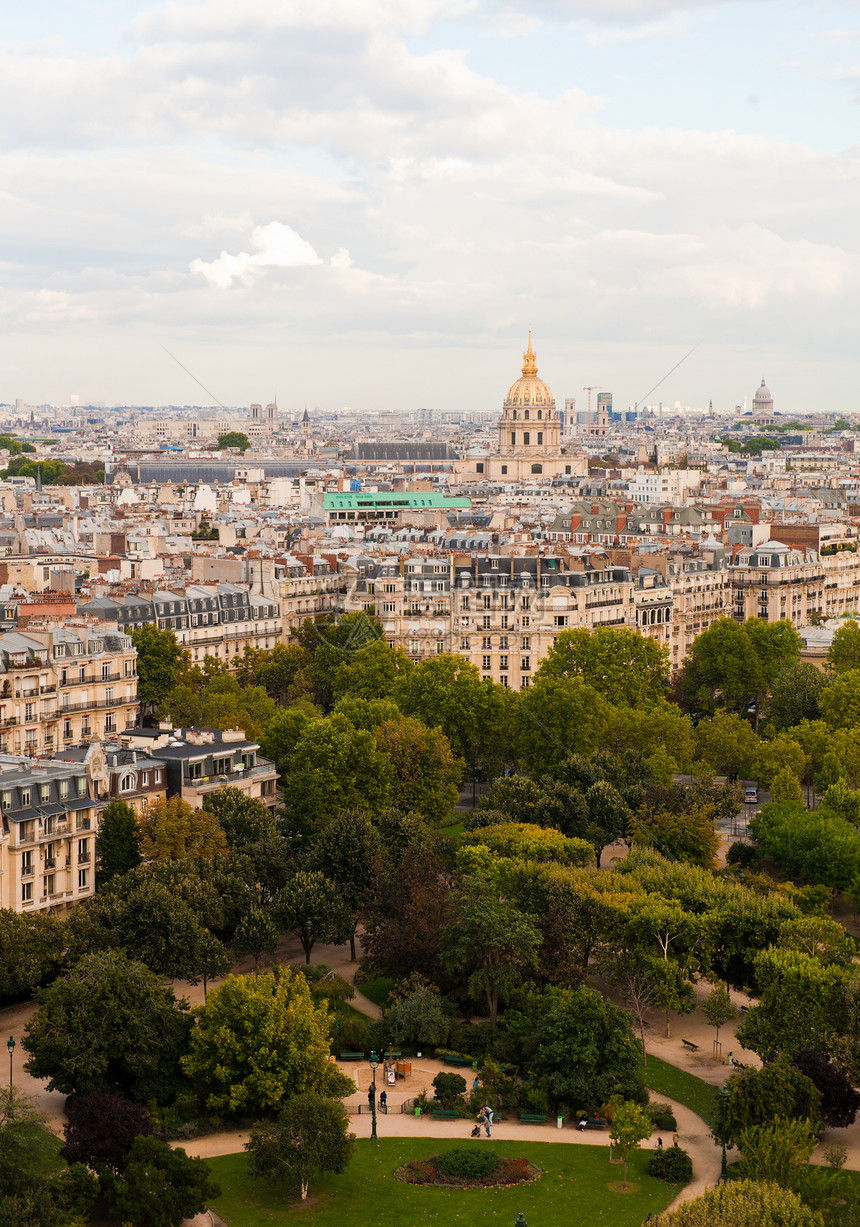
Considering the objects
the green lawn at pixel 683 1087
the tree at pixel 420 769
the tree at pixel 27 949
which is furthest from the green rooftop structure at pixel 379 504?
the green lawn at pixel 683 1087

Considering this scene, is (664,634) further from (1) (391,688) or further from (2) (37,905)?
(2) (37,905)

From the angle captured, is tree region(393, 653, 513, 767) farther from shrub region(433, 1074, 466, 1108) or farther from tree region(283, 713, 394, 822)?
shrub region(433, 1074, 466, 1108)

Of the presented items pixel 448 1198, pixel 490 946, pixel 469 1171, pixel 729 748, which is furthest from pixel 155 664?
pixel 448 1198

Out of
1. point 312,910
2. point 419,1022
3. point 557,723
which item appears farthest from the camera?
point 557,723

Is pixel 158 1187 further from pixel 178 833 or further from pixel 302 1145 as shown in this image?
pixel 178 833

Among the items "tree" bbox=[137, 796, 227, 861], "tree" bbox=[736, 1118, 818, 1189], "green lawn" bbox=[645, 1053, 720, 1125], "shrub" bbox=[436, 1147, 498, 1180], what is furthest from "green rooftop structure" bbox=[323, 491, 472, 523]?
"tree" bbox=[736, 1118, 818, 1189]

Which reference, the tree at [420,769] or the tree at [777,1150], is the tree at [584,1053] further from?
the tree at [420,769]
